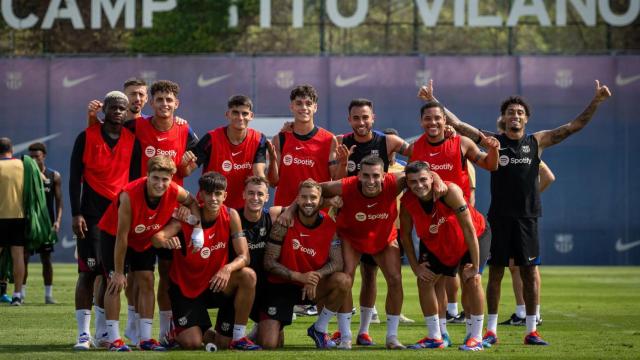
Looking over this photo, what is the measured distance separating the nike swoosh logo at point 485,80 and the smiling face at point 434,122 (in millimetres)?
18800

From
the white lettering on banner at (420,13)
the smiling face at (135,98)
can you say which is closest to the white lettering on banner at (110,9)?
the white lettering on banner at (420,13)

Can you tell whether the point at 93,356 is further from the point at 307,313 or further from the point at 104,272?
the point at 307,313

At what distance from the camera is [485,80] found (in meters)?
30.5

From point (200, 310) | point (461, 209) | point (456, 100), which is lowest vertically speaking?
point (200, 310)

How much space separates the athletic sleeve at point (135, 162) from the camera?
1192 cm

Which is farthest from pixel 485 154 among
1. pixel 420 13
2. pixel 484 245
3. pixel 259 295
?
pixel 420 13

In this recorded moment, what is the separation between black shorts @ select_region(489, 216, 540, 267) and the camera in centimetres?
1239

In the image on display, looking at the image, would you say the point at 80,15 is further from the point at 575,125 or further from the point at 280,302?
the point at 280,302

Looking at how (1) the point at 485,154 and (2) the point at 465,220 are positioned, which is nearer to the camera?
(2) the point at 465,220

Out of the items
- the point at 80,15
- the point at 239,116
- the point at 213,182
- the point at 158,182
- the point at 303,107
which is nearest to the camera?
the point at 158,182

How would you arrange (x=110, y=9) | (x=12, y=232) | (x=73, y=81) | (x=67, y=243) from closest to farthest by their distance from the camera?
(x=12, y=232) < (x=67, y=243) < (x=73, y=81) < (x=110, y=9)

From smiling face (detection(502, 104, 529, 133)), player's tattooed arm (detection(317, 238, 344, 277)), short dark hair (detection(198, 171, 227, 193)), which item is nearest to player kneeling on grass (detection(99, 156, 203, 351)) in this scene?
short dark hair (detection(198, 171, 227, 193))

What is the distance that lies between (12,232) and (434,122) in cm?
766

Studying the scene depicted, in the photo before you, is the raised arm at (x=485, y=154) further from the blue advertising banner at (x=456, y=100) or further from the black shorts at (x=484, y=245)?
the blue advertising banner at (x=456, y=100)
